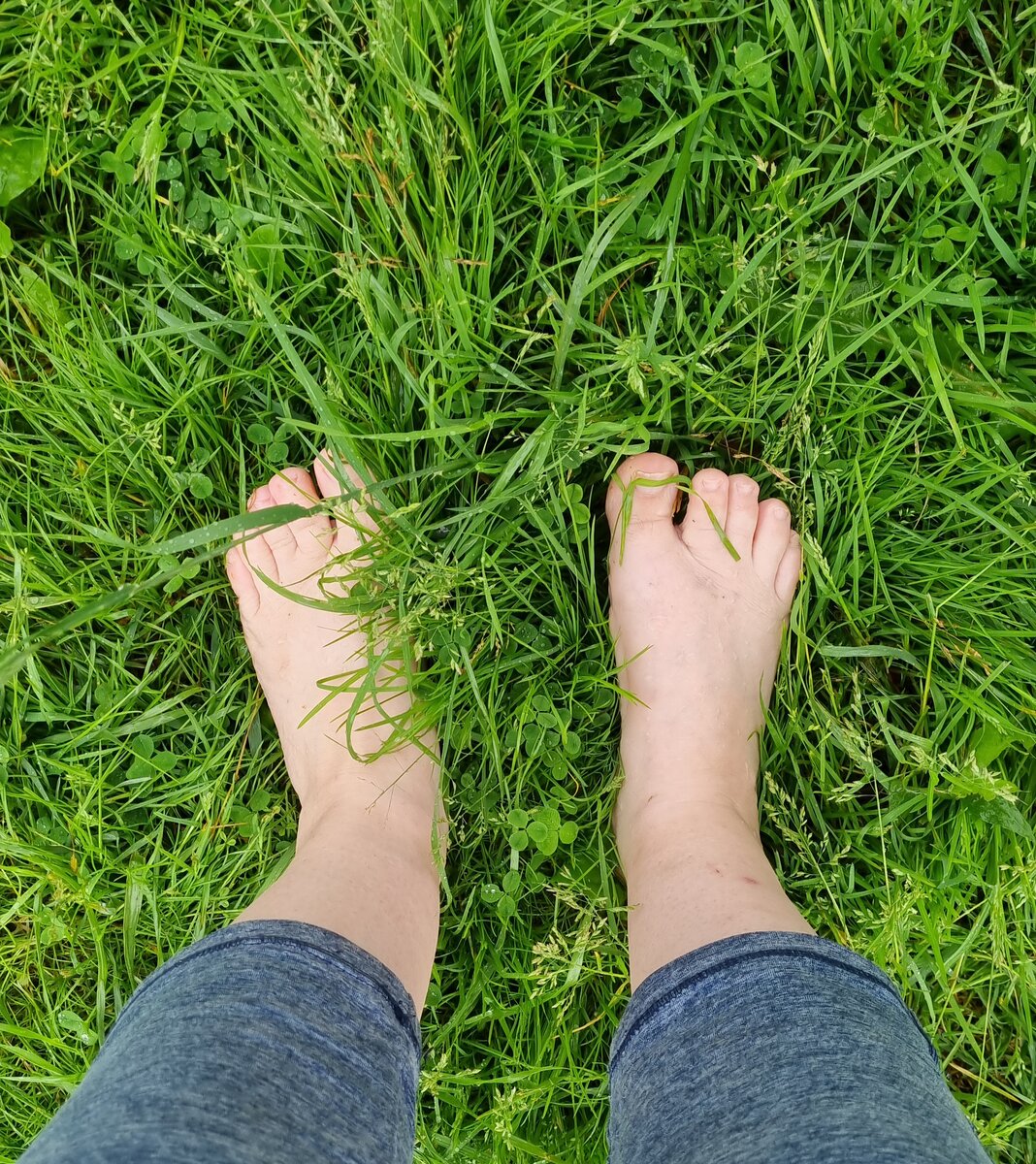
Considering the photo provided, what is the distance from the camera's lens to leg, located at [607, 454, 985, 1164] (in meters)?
0.94

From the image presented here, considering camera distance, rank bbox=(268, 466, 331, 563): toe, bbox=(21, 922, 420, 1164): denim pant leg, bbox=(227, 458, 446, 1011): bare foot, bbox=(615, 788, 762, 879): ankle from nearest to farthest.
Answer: bbox=(21, 922, 420, 1164): denim pant leg → bbox=(227, 458, 446, 1011): bare foot → bbox=(615, 788, 762, 879): ankle → bbox=(268, 466, 331, 563): toe

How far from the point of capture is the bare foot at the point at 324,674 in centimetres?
150

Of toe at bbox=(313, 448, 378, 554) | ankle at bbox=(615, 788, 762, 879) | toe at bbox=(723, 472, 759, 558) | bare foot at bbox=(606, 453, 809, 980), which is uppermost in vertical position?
toe at bbox=(313, 448, 378, 554)

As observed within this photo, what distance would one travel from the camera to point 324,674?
160 cm

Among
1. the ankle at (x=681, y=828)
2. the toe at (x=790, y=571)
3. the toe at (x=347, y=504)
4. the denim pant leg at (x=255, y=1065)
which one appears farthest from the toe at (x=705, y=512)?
the denim pant leg at (x=255, y=1065)

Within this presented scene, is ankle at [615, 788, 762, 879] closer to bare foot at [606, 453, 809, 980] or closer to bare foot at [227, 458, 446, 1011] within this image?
bare foot at [606, 453, 809, 980]

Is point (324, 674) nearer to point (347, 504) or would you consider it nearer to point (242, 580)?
point (242, 580)

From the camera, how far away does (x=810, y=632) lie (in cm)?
159

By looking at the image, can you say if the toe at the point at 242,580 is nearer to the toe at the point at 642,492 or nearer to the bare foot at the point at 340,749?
the bare foot at the point at 340,749

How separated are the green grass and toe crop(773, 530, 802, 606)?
2.2 inches

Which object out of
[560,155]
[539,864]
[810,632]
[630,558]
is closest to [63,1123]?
[539,864]

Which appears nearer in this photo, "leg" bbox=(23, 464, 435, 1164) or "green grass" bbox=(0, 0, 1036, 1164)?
"leg" bbox=(23, 464, 435, 1164)

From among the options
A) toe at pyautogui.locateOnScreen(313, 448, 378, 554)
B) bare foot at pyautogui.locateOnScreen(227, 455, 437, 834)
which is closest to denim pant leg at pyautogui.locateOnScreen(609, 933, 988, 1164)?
bare foot at pyautogui.locateOnScreen(227, 455, 437, 834)

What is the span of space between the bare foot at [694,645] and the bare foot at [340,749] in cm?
37
